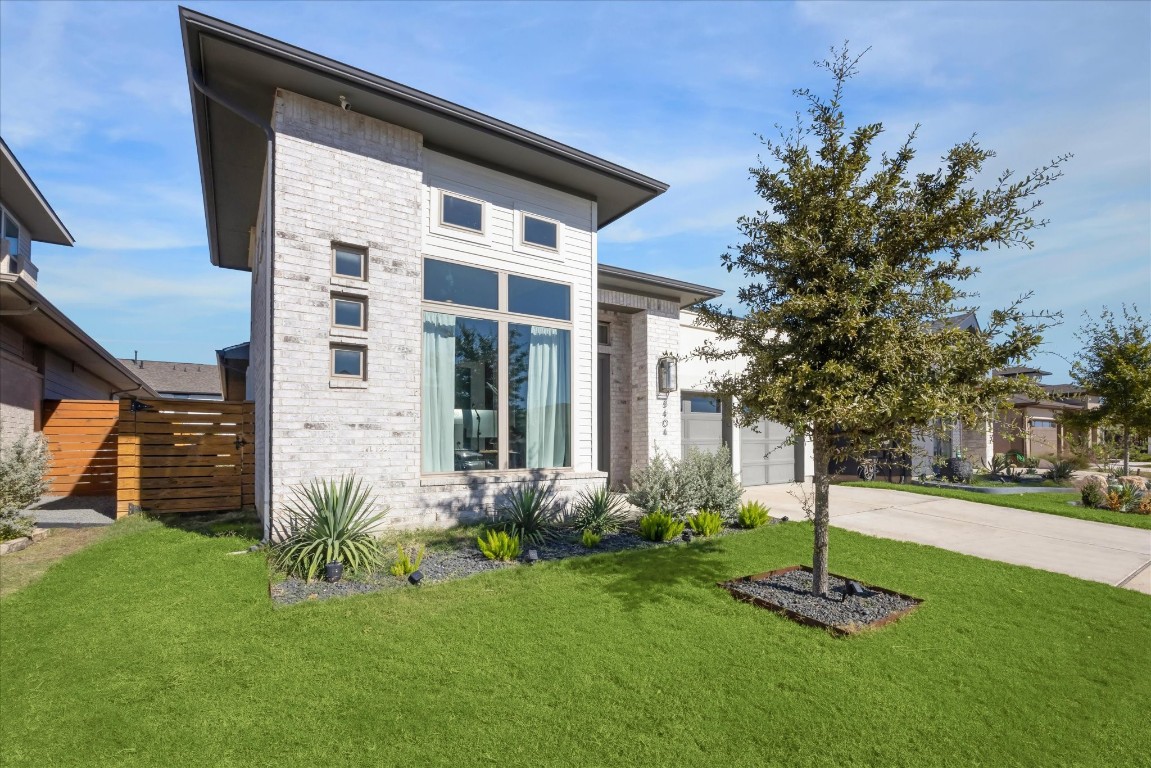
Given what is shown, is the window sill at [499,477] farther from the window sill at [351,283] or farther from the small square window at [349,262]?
the small square window at [349,262]

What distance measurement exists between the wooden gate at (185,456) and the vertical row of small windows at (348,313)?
3.93 m

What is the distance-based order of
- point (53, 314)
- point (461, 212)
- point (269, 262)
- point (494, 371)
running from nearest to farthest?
point (269, 262), point (461, 212), point (494, 371), point (53, 314)

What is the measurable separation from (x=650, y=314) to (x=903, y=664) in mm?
8976

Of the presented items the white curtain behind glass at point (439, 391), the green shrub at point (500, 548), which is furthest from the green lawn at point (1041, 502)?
the white curtain behind glass at point (439, 391)

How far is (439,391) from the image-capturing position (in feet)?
26.1

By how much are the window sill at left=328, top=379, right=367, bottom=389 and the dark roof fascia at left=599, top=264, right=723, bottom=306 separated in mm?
5538

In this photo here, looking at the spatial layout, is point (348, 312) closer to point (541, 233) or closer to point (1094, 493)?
point (541, 233)

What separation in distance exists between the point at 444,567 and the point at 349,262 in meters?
4.19

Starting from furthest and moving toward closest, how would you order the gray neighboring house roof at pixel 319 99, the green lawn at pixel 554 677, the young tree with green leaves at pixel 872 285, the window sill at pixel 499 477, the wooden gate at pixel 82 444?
1. the wooden gate at pixel 82 444
2. the window sill at pixel 499 477
3. the gray neighboring house roof at pixel 319 99
4. the young tree with green leaves at pixel 872 285
5. the green lawn at pixel 554 677

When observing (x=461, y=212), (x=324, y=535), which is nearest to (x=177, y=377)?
(x=461, y=212)

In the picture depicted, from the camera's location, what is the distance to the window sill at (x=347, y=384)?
694 cm

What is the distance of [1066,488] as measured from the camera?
1480 cm

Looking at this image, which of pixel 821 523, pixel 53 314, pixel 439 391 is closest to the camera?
pixel 821 523

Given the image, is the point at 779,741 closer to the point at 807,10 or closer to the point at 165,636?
the point at 165,636
